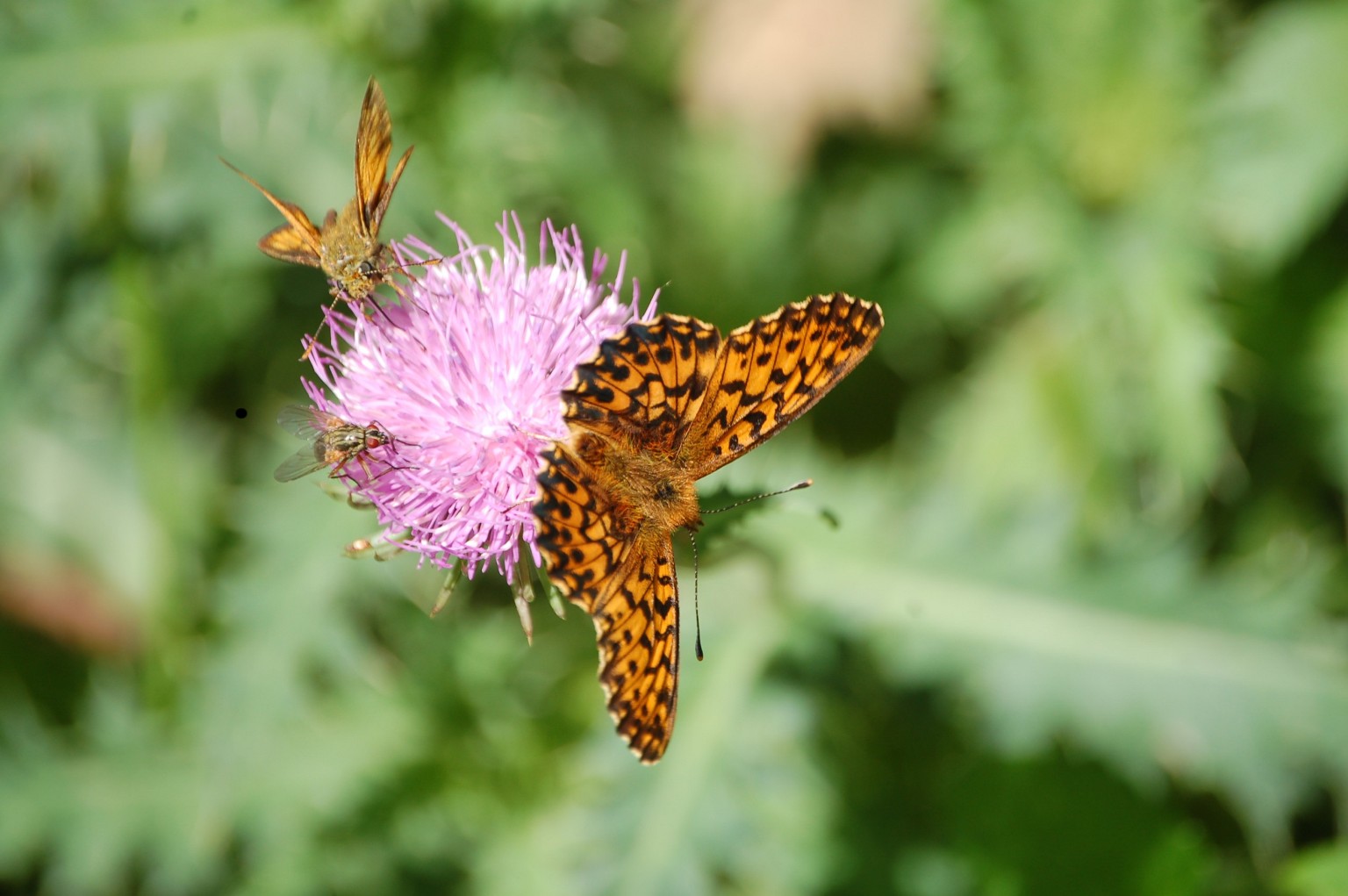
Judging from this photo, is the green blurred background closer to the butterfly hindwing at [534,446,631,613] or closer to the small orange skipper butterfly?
the butterfly hindwing at [534,446,631,613]

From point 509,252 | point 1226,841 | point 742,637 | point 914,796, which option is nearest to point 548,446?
point 509,252

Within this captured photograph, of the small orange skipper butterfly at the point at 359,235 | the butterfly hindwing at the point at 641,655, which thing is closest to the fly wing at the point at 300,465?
the small orange skipper butterfly at the point at 359,235

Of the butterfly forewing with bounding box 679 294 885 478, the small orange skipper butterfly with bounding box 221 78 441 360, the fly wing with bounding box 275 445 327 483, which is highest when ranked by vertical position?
the small orange skipper butterfly with bounding box 221 78 441 360

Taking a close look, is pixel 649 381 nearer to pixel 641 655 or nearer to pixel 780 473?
pixel 641 655

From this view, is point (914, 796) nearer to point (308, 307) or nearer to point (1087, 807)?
point (1087, 807)

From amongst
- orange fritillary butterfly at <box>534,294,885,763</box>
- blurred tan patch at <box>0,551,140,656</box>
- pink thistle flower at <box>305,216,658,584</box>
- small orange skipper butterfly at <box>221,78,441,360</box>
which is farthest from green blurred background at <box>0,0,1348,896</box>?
small orange skipper butterfly at <box>221,78,441,360</box>

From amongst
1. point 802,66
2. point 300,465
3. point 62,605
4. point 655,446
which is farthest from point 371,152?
point 62,605

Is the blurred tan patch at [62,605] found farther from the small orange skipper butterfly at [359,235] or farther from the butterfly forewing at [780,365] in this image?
the butterfly forewing at [780,365]
